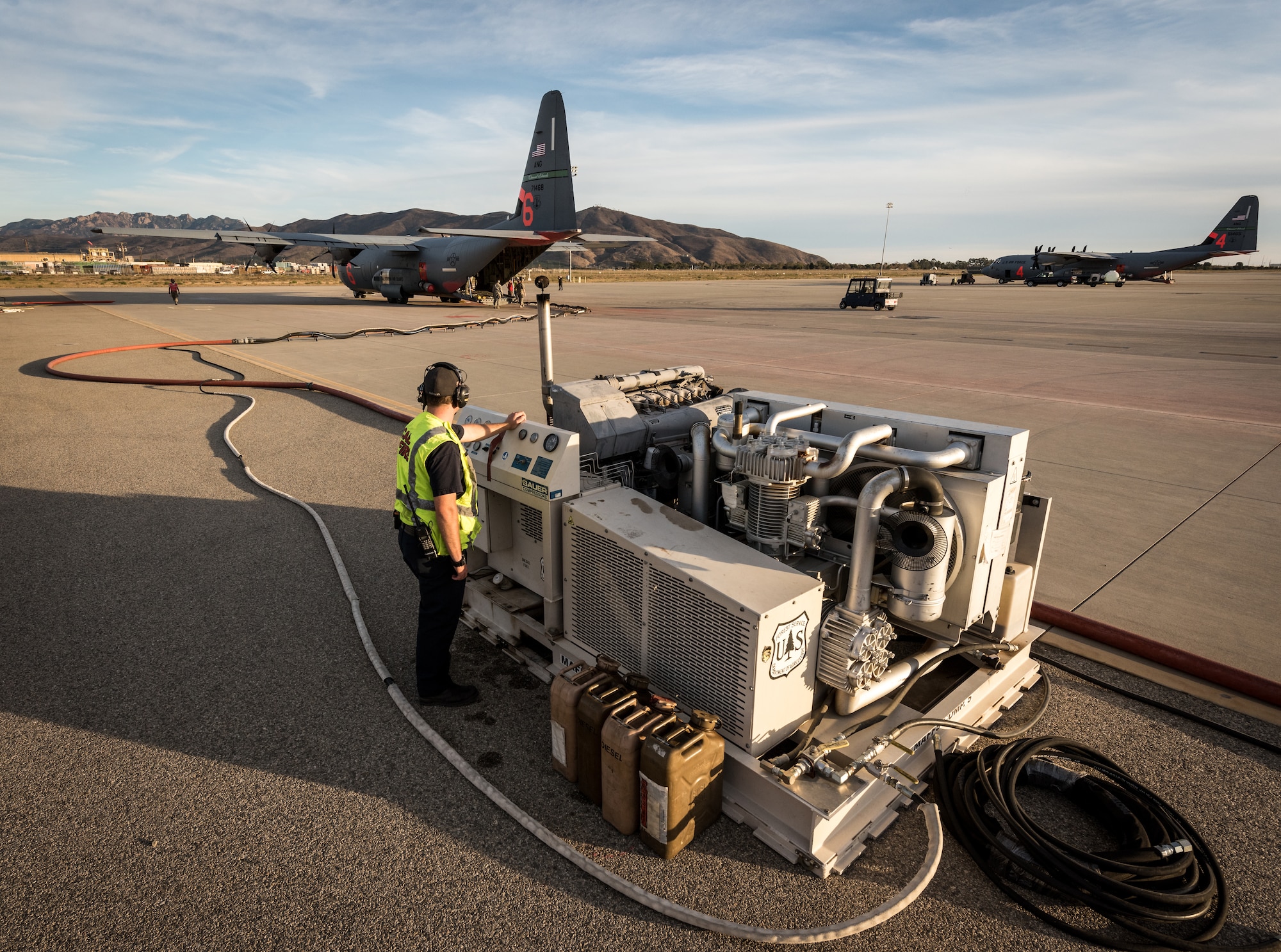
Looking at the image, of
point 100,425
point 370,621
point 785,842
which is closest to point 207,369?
point 100,425

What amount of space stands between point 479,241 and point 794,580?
30.9 metres

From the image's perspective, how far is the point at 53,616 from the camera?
5.21 m

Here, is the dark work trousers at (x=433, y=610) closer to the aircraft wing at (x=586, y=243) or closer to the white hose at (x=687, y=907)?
the white hose at (x=687, y=907)

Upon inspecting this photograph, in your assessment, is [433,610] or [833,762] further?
[433,610]

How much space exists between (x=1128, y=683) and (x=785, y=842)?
2.82 meters

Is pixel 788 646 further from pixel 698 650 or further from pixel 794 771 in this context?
pixel 794 771

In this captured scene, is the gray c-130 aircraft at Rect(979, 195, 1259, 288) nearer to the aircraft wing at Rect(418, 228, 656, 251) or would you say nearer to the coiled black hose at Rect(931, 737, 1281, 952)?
the aircraft wing at Rect(418, 228, 656, 251)

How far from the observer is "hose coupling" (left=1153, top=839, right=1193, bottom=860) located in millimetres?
3010

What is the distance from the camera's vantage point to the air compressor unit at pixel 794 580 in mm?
3252

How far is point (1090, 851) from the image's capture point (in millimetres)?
3205

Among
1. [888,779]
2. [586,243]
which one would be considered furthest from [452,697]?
[586,243]

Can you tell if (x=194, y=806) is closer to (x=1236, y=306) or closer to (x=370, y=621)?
(x=370, y=621)

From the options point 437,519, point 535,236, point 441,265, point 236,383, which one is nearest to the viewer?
point 437,519

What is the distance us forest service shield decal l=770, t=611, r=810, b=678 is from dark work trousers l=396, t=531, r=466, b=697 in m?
1.92
